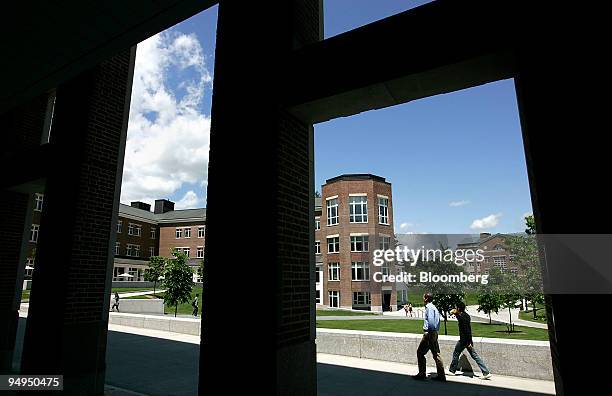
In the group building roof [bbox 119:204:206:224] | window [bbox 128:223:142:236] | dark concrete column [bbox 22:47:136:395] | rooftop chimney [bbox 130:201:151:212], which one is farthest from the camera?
rooftop chimney [bbox 130:201:151:212]

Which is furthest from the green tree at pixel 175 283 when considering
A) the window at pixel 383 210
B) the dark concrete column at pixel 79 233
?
the window at pixel 383 210

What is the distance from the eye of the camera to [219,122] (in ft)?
16.3

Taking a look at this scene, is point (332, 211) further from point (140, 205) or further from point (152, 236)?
point (140, 205)

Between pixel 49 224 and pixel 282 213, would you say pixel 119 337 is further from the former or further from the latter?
pixel 282 213

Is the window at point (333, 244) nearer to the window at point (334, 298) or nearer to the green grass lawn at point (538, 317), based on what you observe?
the window at point (334, 298)

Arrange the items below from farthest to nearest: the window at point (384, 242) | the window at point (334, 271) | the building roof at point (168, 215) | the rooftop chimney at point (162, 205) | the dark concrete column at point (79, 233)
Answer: the rooftop chimney at point (162, 205)
the building roof at point (168, 215)
the window at point (334, 271)
the window at point (384, 242)
the dark concrete column at point (79, 233)

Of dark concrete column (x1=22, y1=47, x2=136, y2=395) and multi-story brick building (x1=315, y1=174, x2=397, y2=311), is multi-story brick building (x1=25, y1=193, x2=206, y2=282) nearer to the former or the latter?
multi-story brick building (x1=315, y1=174, x2=397, y2=311)

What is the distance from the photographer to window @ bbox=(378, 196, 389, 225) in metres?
42.1

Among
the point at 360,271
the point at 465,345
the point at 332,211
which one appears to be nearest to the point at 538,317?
the point at 465,345

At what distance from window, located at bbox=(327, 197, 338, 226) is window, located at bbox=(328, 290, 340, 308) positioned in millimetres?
8189

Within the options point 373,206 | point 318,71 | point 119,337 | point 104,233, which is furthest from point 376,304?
point 318,71

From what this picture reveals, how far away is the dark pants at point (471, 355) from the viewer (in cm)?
779

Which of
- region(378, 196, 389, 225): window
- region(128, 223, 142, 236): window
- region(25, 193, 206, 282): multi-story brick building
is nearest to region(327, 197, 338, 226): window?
region(378, 196, 389, 225): window

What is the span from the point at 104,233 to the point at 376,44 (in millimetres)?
6600
